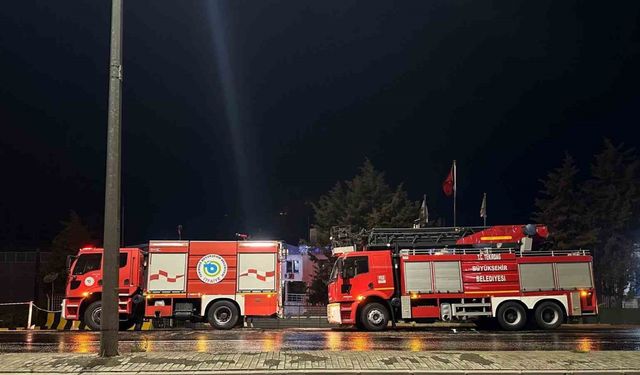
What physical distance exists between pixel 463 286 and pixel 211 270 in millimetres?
8550

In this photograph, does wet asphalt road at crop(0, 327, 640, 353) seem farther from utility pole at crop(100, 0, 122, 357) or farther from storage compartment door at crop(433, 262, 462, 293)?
storage compartment door at crop(433, 262, 462, 293)

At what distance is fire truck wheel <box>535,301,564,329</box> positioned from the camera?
20.7 meters

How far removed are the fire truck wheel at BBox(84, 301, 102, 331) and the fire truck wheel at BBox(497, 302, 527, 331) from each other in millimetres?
13180

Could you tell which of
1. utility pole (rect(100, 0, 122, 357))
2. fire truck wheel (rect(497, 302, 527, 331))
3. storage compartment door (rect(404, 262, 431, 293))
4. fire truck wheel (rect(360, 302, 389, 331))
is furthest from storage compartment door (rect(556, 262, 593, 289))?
utility pole (rect(100, 0, 122, 357))

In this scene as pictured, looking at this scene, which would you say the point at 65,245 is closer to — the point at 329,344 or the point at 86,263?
the point at 86,263

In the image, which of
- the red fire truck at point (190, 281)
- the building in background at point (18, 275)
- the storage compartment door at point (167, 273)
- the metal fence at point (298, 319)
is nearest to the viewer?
the red fire truck at point (190, 281)

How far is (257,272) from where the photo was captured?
69.6 ft

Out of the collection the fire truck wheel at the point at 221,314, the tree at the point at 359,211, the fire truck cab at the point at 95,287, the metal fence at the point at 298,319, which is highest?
the tree at the point at 359,211

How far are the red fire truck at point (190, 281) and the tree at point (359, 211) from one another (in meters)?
18.4

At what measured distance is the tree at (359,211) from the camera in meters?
40.1

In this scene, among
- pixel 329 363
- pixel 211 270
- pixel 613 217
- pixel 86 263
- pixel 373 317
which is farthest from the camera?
pixel 613 217

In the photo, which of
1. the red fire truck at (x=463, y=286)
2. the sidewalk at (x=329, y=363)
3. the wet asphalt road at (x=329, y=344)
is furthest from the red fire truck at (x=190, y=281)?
the sidewalk at (x=329, y=363)

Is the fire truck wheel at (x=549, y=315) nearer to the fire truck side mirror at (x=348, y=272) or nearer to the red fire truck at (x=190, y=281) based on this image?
the fire truck side mirror at (x=348, y=272)

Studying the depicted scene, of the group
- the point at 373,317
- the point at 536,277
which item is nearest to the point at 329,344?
the point at 373,317
